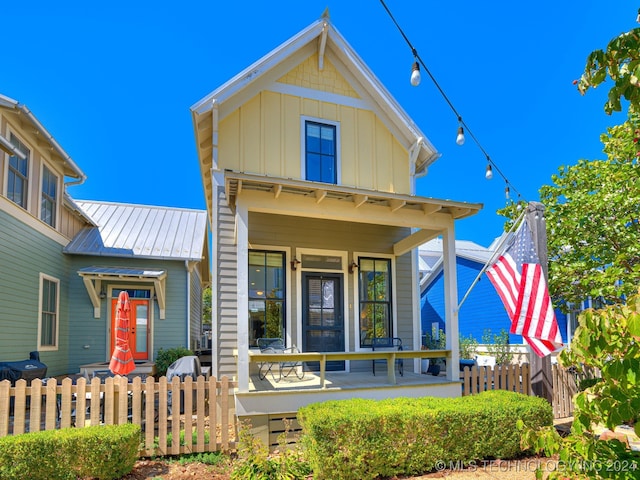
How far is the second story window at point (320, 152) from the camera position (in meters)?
8.77

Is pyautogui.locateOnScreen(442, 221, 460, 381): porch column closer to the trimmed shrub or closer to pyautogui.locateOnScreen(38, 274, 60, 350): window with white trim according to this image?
the trimmed shrub

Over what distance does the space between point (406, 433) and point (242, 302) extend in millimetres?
2728

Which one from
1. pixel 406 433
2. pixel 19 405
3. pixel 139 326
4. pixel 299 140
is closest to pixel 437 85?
pixel 299 140

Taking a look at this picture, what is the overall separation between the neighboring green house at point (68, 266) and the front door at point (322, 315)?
5.42 m

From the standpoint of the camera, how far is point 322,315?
28.7ft

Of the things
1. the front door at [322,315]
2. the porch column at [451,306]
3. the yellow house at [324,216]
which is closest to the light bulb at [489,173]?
the yellow house at [324,216]

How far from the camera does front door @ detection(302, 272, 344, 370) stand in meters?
8.59

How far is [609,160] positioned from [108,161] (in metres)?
84.7

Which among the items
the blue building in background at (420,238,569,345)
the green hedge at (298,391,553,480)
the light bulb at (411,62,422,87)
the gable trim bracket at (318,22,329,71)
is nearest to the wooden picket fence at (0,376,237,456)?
the green hedge at (298,391,553,480)

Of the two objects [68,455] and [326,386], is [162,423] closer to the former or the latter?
[68,455]

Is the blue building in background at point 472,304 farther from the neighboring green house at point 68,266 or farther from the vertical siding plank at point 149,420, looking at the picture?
the vertical siding plank at point 149,420

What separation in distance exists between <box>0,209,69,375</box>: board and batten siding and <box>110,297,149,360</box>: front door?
5.65ft

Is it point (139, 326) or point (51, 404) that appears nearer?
point (51, 404)

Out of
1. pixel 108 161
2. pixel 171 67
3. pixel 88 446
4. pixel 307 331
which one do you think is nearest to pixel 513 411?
pixel 307 331
